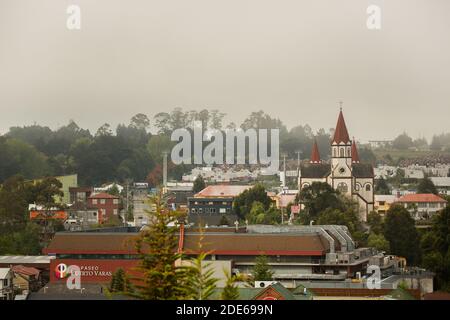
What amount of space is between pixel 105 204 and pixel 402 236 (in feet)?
43.2

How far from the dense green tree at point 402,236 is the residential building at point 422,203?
1072 cm

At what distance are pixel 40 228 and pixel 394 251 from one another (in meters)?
9.16

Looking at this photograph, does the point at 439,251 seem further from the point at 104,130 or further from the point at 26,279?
the point at 104,130

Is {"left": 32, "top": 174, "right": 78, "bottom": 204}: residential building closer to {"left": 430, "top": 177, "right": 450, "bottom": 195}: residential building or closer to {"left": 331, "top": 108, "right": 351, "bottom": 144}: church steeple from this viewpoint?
{"left": 331, "top": 108, "right": 351, "bottom": 144}: church steeple

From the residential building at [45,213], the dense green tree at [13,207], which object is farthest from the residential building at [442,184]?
the dense green tree at [13,207]

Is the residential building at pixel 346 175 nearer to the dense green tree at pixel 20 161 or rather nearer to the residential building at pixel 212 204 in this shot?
the residential building at pixel 212 204

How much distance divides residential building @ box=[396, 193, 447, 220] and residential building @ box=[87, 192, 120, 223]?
929cm

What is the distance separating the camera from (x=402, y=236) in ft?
104

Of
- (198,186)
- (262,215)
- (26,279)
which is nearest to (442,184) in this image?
A: (198,186)

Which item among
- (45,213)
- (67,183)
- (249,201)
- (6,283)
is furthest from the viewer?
(67,183)

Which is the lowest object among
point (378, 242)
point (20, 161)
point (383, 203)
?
point (378, 242)
